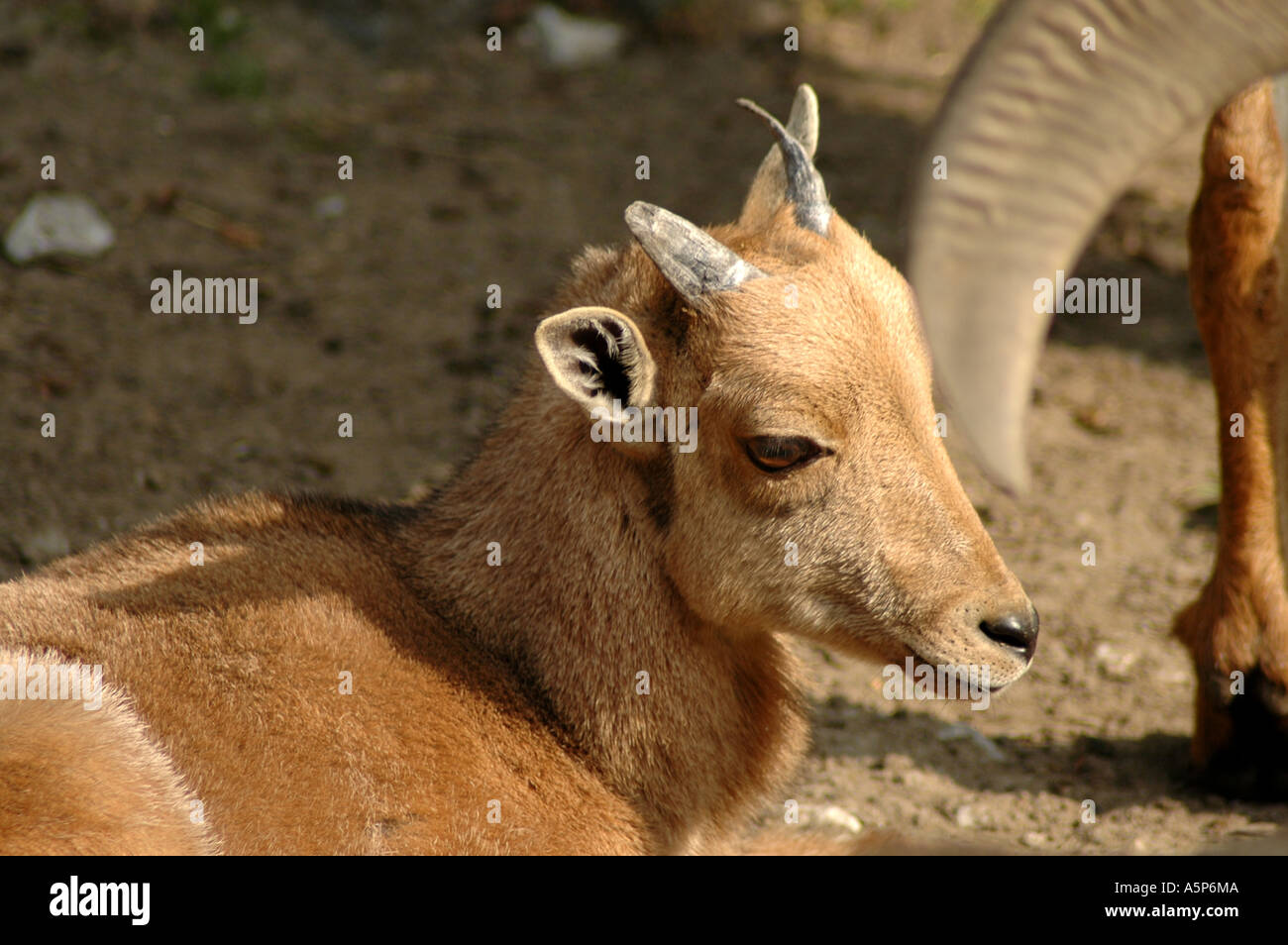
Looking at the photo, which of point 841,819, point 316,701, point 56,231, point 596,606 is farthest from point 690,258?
point 56,231

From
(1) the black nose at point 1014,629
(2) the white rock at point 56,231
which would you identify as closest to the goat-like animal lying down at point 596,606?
(1) the black nose at point 1014,629

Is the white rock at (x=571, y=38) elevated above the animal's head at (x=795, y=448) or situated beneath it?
elevated above

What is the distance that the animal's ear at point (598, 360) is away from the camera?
4.65 m

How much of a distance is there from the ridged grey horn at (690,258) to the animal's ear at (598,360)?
0.23m

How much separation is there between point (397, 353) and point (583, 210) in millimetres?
2167

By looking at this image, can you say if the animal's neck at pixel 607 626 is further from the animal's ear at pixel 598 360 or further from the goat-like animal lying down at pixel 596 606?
the animal's ear at pixel 598 360

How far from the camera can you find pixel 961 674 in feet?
15.7

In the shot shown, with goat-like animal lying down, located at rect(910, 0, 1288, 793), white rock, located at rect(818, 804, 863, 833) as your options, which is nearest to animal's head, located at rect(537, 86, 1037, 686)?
goat-like animal lying down, located at rect(910, 0, 1288, 793)

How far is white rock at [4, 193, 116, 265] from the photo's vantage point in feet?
29.7

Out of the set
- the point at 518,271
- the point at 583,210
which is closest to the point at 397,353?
the point at 518,271

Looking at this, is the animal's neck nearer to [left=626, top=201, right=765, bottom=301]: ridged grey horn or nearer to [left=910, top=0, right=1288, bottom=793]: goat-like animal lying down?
[left=626, top=201, right=765, bottom=301]: ridged grey horn

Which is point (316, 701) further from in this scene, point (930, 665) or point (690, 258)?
point (930, 665)

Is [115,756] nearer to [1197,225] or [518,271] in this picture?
[1197,225]

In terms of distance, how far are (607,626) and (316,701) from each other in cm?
104
